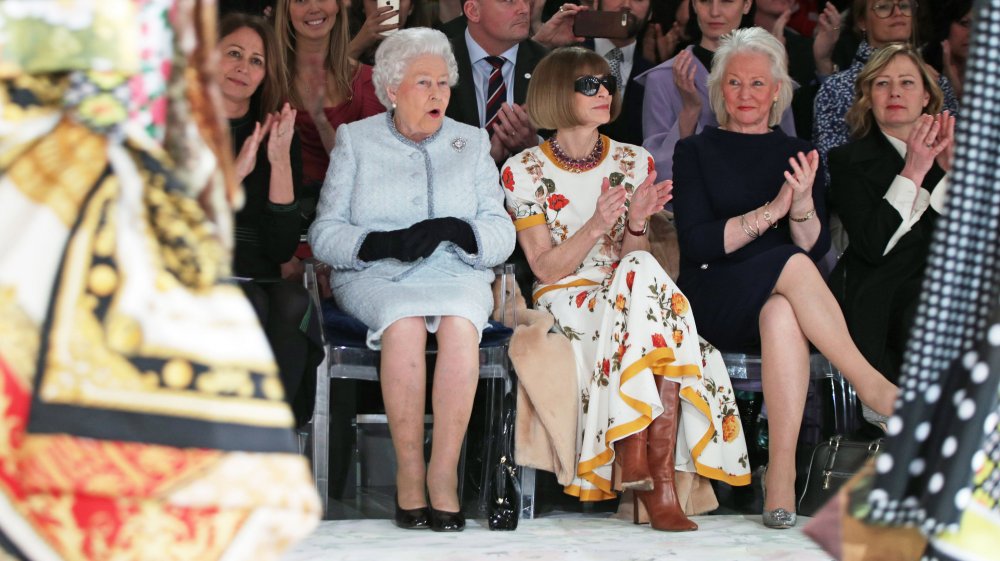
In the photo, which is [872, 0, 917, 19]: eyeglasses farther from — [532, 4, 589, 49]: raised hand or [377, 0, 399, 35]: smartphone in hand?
[377, 0, 399, 35]: smartphone in hand

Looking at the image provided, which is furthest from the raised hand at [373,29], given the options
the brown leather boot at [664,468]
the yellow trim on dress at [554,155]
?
the brown leather boot at [664,468]

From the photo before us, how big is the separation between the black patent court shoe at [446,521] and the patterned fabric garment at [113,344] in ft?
6.45

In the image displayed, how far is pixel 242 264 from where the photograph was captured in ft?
12.0

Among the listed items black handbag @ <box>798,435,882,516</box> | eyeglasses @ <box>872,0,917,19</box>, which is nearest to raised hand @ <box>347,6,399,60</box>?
eyeglasses @ <box>872,0,917,19</box>

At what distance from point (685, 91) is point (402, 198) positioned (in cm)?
119

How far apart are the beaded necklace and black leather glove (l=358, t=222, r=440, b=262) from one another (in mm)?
615

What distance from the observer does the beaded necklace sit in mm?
4109

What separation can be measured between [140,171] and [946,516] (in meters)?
1.04

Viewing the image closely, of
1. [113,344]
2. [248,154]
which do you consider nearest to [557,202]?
[248,154]

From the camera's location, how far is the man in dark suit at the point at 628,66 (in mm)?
4735

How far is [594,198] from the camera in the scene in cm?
409

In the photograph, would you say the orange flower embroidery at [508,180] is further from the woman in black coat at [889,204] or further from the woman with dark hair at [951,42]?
the woman with dark hair at [951,42]

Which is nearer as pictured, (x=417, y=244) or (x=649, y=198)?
(x=417, y=244)

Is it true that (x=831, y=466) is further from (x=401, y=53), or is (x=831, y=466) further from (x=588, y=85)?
(x=401, y=53)
